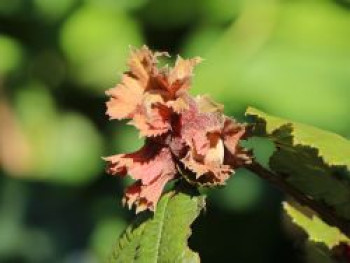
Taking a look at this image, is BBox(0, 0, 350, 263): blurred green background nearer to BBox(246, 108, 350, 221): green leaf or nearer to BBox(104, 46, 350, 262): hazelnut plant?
BBox(246, 108, 350, 221): green leaf

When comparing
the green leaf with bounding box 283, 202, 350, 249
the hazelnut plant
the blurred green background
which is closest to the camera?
the hazelnut plant

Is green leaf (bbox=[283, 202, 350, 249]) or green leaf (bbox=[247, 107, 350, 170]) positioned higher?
green leaf (bbox=[247, 107, 350, 170])

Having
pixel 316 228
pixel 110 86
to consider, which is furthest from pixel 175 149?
pixel 110 86

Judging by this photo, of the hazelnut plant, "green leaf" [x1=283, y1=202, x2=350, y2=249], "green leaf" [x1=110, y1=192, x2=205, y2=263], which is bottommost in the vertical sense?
"green leaf" [x1=283, y1=202, x2=350, y2=249]

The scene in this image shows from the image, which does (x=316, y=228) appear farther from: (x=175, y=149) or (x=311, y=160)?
(x=175, y=149)

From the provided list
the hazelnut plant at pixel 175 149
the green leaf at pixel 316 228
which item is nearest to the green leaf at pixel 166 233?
the hazelnut plant at pixel 175 149

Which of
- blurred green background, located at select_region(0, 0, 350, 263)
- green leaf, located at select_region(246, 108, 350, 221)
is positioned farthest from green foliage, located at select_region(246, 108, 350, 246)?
blurred green background, located at select_region(0, 0, 350, 263)

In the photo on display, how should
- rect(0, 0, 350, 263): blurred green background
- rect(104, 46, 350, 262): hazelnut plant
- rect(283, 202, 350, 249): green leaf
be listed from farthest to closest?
rect(0, 0, 350, 263): blurred green background
rect(283, 202, 350, 249): green leaf
rect(104, 46, 350, 262): hazelnut plant

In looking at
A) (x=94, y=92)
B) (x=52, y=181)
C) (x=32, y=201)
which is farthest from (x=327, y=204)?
(x=32, y=201)
